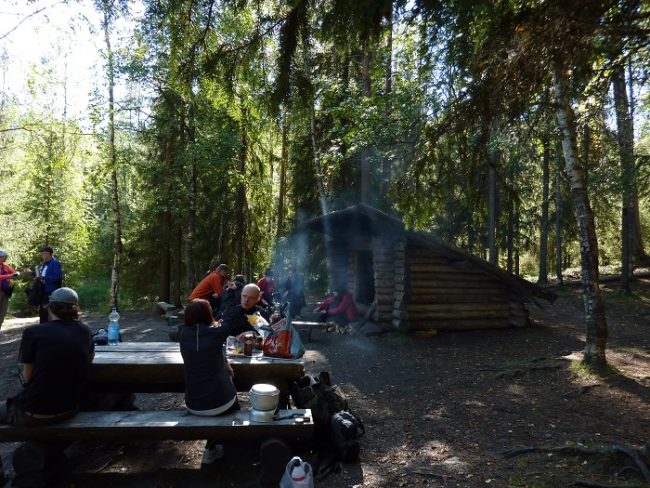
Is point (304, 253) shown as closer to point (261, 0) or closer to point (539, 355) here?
point (539, 355)

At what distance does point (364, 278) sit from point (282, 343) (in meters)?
10.2

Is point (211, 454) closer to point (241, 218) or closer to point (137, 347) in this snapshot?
point (137, 347)

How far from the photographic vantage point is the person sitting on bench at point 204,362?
3.96 meters

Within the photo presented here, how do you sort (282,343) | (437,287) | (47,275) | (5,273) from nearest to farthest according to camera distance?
1. (282,343)
2. (47,275)
3. (5,273)
4. (437,287)

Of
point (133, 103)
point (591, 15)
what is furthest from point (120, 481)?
point (133, 103)

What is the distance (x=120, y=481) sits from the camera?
157 inches

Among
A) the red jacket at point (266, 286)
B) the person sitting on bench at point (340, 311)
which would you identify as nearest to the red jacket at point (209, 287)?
the red jacket at point (266, 286)

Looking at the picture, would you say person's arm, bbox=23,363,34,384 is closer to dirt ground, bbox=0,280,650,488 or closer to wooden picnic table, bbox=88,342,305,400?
wooden picnic table, bbox=88,342,305,400

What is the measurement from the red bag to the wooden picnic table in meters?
0.08

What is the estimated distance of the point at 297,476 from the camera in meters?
3.43

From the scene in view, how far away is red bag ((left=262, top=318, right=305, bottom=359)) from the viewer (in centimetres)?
484

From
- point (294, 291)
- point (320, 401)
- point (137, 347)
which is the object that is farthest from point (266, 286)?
point (320, 401)

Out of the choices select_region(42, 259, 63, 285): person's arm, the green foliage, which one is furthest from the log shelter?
select_region(42, 259, 63, 285): person's arm

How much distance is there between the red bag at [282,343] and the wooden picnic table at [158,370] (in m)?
0.08
